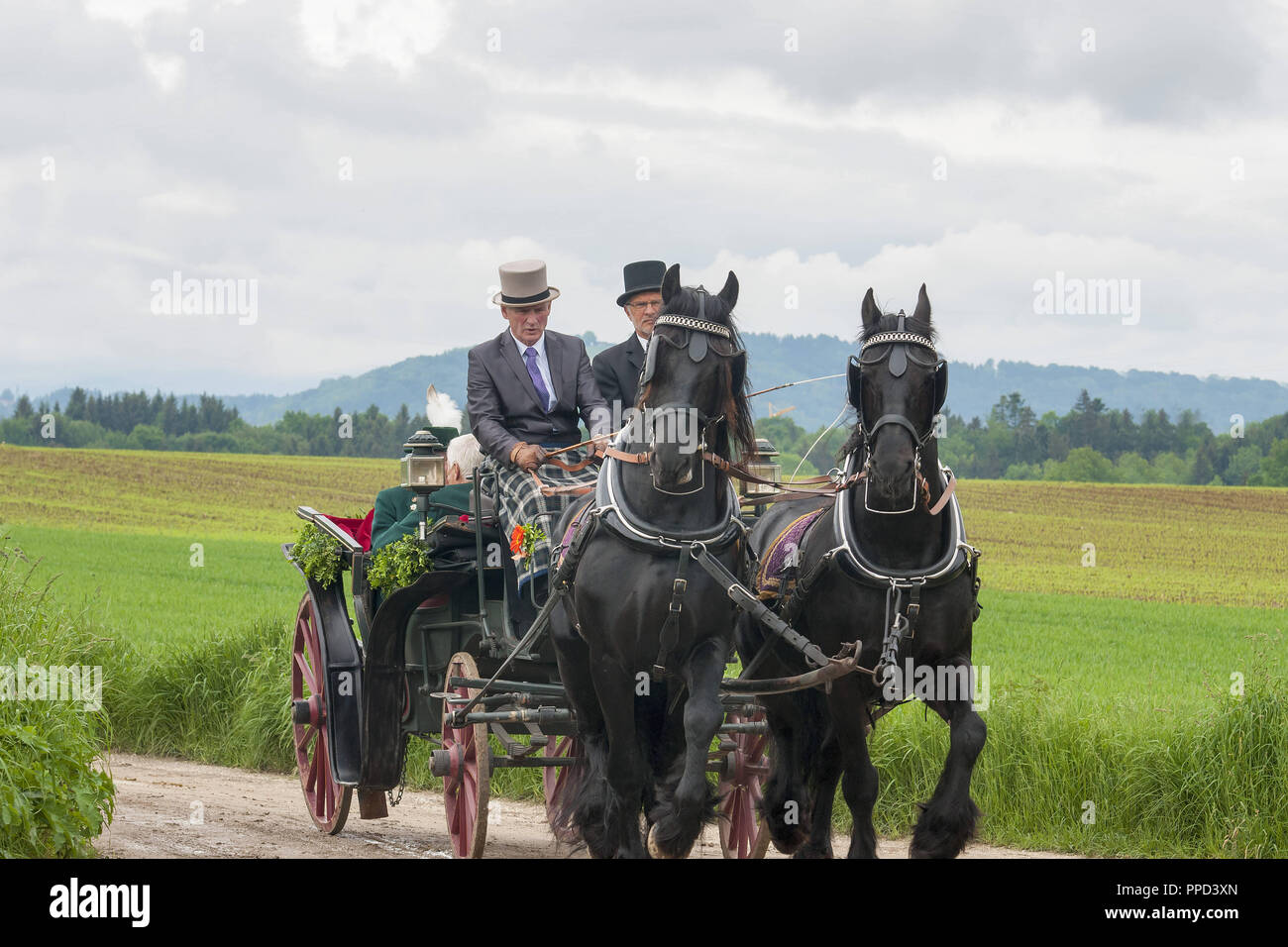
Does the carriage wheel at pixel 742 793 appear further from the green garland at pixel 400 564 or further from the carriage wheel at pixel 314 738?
the carriage wheel at pixel 314 738

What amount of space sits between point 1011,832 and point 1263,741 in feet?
4.80

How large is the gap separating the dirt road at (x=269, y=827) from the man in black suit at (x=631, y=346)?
230cm

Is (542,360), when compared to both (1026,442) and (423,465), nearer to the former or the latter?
(423,465)

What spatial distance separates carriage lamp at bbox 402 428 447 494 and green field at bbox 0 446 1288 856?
3.21 metres

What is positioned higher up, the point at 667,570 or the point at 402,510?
the point at 402,510

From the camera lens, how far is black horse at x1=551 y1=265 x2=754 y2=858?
523 centimetres

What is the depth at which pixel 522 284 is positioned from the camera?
7.25 metres

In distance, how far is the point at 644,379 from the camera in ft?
17.6

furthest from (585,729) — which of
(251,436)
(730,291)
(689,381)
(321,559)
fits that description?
(251,436)

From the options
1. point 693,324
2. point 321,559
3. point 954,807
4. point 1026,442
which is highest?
point 1026,442

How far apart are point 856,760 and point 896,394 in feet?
4.88

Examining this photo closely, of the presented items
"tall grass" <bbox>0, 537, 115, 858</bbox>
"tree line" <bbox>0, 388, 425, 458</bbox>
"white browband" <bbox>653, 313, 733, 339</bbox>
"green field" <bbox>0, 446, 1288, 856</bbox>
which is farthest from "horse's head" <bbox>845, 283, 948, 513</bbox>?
"tree line" <bbox>0, 388, 425, 458</bbox>
